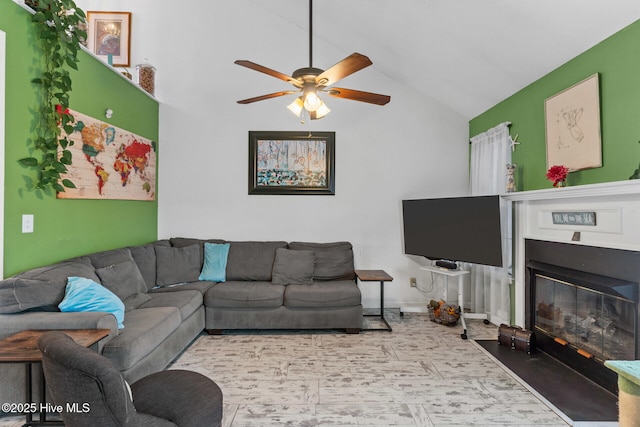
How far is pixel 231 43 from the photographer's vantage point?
4.55 m

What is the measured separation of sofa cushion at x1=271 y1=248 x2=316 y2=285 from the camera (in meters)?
4.00

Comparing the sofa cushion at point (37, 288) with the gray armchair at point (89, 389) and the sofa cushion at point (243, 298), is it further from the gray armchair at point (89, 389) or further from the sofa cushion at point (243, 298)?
the sofa cushion at point (243, 298)

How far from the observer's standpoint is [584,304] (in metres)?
2.71

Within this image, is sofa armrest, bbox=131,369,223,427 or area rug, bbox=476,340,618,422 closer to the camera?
sofa armrest, bbox=131,369,223,427

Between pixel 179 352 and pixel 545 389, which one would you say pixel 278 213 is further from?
pixel 545 389

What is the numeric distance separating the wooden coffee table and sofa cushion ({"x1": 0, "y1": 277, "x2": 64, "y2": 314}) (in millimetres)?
209

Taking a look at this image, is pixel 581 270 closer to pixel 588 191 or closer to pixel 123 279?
pixel 588 191

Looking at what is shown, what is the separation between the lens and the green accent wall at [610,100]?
7.32 ft

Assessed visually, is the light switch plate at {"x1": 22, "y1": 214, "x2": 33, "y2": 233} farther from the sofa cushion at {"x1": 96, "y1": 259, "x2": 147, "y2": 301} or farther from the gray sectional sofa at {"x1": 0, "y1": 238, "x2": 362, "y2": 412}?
the sofa cushion at {"x1": 96, "y1": 259, "x2": 147, "y2": 301}

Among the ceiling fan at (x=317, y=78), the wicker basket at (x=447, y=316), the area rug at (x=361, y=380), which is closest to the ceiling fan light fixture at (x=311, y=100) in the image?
the ceiling fan at (x=317, y=78)

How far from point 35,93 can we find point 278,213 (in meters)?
2.73

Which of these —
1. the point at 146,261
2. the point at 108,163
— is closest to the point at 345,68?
the point at 108,163

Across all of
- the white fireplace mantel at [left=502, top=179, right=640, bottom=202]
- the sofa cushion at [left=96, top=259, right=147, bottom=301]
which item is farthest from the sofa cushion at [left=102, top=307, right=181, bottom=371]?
the white fireplace mantel at [left=502, top=179, right=640, bottom=202]

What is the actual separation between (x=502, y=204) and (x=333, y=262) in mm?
2009
